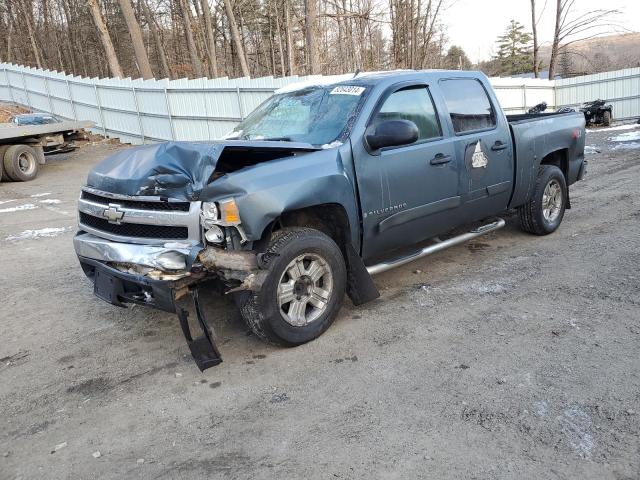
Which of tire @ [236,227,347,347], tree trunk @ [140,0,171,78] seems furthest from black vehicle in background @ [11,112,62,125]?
tree trunk @ [140,0,171,78]

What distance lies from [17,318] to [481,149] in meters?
4.51

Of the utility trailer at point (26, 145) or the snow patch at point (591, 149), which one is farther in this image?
the utility trailer at point (26, 145)

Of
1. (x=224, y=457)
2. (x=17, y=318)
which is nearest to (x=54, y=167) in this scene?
(x=17, y=318)

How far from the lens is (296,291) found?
153 inches

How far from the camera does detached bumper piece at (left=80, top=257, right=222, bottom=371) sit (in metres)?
3.54

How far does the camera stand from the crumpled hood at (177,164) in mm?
3574

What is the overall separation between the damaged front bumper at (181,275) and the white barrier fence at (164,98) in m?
9.52

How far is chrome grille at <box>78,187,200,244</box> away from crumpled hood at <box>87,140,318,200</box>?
0.06m

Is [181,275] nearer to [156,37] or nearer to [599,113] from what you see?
[599,113]

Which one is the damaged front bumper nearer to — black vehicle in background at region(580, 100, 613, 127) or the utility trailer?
the utility trailer

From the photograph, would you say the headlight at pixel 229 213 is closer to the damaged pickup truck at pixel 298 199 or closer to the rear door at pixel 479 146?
the damaged pickup truck at pixel 298 199

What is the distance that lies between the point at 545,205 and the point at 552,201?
16 cm


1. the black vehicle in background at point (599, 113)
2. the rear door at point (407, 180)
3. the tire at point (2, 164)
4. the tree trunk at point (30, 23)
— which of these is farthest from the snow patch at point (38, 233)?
the tree trunk at point (30, 23)

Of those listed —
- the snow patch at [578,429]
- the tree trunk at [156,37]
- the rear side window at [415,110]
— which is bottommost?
the snow patch at [578,429]
